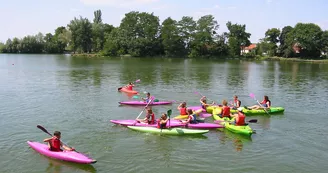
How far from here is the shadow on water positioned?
15403 millimetres

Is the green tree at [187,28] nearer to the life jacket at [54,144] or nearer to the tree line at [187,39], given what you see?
the tree line at [187,39]

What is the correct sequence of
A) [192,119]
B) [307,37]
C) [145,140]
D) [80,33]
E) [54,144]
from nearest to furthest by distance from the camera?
[54,144] < [145,140] < [192,119] < [307,37] < [80,33]

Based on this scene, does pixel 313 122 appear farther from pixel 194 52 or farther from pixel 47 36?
pixel 47 36

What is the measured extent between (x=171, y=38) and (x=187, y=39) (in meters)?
6.15

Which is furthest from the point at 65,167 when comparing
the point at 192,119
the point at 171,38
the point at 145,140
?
the point at 171,38

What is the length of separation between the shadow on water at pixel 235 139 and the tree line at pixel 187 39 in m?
78.2

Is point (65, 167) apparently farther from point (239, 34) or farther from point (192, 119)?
point (239, 34)

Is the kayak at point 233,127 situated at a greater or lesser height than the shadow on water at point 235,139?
greater

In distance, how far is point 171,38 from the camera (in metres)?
94.8

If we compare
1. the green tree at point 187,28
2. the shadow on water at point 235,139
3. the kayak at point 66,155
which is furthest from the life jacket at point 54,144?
the green tree at point 187,28

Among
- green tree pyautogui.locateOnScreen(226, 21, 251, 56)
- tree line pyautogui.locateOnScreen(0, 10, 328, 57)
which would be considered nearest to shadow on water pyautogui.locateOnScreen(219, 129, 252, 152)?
tree line pyautogui.locateOnScreen(0, 10, 328, 57)

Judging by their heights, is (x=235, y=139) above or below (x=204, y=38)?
below

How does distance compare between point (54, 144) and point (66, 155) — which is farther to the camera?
point (54, 144)

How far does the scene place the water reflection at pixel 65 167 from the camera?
12188 millimetres
